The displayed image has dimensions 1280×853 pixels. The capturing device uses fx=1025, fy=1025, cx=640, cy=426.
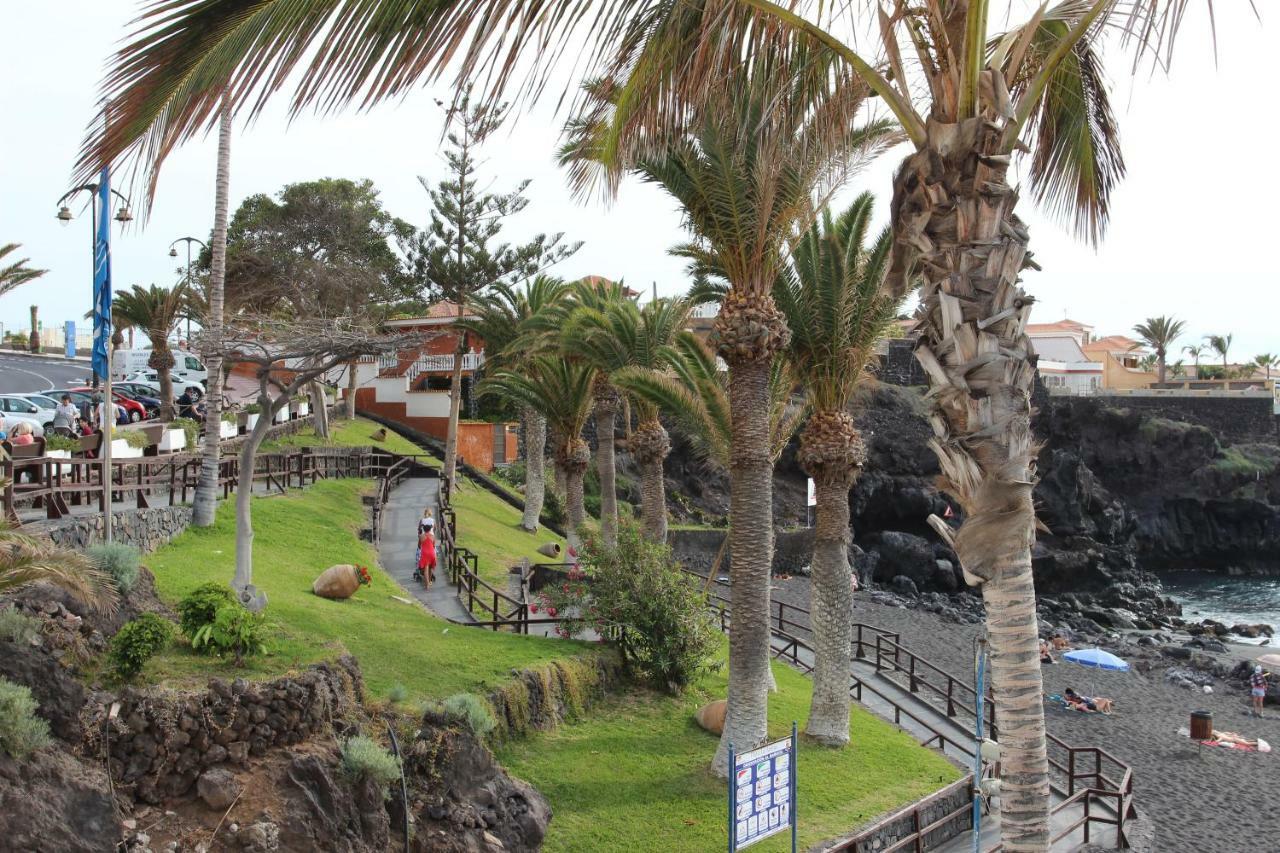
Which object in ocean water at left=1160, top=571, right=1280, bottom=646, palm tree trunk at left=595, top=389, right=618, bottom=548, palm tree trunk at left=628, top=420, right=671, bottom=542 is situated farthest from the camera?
ocean water at left=1160, top=571, right=1280, bottom=646

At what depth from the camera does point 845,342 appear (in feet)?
50.8

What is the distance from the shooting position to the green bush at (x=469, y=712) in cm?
1056

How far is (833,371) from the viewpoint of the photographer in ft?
51.4

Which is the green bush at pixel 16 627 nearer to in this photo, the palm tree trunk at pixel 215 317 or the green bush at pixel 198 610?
the green bush at pixel 198 610

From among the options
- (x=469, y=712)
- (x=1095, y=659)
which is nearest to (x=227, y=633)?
(x=469, y=712)

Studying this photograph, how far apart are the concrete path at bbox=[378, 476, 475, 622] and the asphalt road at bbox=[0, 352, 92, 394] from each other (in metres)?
13.6

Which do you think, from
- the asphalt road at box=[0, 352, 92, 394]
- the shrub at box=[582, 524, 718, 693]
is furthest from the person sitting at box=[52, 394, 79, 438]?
the asphalt road at box=[0, 352, 92, 394]

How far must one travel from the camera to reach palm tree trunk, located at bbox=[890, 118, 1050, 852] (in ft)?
13.8

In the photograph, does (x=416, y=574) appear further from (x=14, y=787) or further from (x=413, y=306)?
(x=413, y=306)

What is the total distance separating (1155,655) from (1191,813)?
1693cm

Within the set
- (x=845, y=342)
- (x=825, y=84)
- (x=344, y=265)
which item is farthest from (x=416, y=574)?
(x=344, y=265)

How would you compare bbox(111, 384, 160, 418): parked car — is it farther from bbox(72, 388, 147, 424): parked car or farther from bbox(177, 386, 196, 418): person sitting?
bbox(72, 388, 147, 424): parked car

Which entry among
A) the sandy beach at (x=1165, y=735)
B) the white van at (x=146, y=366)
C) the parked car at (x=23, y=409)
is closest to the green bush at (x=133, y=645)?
the sandy beach at (x=1165, y=735)

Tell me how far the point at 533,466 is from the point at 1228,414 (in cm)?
5237
